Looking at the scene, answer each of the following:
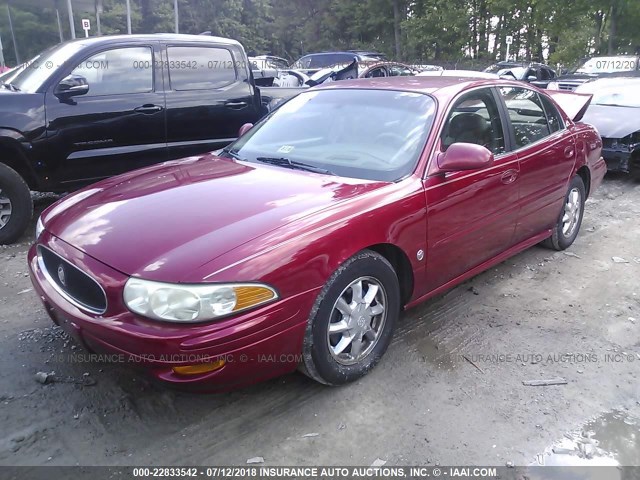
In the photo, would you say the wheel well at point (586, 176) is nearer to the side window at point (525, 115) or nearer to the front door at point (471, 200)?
the side window at point (525, 115)

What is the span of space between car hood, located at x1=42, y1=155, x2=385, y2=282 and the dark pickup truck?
197 cm

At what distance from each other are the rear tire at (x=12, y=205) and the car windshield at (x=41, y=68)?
0.84m

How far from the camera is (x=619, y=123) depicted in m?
7.75

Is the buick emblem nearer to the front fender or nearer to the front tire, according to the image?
the front fender

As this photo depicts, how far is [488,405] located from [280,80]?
1098 centimetres

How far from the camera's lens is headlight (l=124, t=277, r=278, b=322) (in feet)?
7.49

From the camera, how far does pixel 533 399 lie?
115 inches

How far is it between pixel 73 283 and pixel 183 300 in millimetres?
705

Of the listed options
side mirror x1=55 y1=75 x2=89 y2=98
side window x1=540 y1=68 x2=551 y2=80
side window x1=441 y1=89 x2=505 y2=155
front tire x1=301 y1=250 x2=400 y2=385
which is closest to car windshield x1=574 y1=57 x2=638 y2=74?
side window x1=540 y1=68 x2=551 y2=80

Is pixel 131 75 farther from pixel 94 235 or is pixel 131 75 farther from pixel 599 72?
pixel 599 72

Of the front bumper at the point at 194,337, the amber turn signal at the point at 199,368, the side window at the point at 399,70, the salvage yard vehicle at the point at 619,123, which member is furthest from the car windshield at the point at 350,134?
the side window at the point at 399,70

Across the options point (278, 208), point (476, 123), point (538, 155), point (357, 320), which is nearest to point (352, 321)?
point (357, 320)

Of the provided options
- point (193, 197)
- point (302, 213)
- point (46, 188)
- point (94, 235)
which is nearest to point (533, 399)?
point (302, 213)

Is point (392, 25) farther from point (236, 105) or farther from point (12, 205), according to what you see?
point (12, 205)
